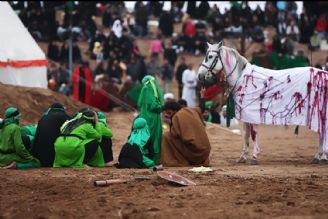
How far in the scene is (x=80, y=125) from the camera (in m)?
12.7

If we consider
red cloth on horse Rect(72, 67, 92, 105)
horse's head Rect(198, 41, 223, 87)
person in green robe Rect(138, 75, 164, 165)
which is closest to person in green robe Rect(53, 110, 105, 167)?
person in green robe Rect(138, 75, 164, 165)

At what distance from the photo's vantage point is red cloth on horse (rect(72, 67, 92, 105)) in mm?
24203

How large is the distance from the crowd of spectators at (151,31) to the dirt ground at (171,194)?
46.7 feet

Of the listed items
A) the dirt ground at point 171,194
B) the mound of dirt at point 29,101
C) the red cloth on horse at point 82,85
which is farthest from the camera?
the red cloth on horse at point 82,85

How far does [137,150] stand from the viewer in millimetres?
12734

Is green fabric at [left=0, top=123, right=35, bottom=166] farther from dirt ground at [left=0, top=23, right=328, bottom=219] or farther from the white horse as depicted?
the white horse

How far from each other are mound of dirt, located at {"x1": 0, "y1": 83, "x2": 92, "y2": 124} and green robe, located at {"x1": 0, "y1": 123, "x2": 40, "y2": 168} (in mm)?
4464

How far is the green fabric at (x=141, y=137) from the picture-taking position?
12.8 metres

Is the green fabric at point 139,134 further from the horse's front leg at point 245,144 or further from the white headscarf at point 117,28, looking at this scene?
the white headscarf at point 117,28

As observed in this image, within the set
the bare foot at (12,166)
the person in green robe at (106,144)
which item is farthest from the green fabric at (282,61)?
the bare foot at (12,166)

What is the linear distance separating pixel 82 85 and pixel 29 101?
5838 millimetres

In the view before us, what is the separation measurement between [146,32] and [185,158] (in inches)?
736

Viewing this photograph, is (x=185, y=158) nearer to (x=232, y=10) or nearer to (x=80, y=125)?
(x=80, y=125)

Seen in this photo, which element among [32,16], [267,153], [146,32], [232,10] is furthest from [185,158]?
[146,32]
